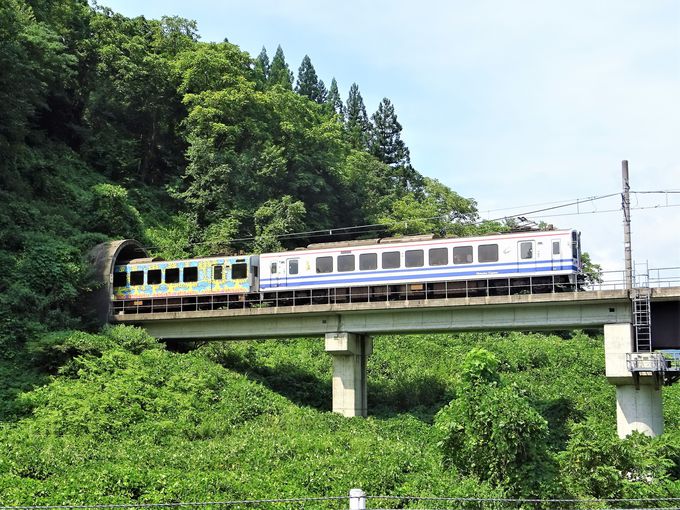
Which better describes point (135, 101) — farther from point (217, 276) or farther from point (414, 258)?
point (414, 258)

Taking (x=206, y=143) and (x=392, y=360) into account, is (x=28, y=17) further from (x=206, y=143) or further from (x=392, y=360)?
(x=392, y=360)

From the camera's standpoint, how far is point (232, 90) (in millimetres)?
58375

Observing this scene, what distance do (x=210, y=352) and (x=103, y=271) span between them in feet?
21.0

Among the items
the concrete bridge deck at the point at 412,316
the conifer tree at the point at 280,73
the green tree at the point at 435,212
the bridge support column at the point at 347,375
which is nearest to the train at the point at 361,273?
the concrete bridge deck at the point at 412,316

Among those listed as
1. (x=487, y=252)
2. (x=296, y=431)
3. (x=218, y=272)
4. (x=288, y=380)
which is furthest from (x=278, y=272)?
(x=487, y=252)

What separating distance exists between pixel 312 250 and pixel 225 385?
6.83 m

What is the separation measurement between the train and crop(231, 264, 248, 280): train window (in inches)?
1.8

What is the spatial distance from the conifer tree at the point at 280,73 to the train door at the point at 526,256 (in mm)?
59484

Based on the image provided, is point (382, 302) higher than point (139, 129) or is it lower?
lower

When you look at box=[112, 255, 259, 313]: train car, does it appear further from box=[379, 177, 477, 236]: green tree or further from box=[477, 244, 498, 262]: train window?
box=[379, 177, 477, 236]: green tree

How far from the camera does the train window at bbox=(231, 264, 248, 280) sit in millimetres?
36750

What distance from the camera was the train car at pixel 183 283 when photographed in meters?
36.8

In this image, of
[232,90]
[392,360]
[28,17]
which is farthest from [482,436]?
[232,90]

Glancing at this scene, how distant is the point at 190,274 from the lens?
124ft
